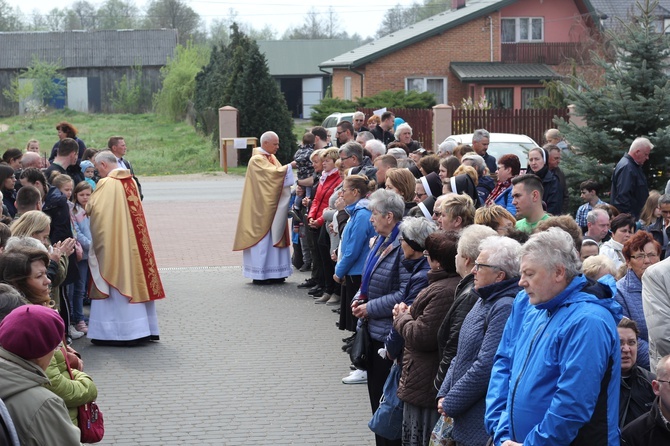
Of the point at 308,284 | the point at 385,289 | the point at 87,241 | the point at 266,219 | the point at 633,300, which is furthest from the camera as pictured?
the point at 266,219

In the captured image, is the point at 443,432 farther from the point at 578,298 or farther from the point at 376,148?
the point at 376,148

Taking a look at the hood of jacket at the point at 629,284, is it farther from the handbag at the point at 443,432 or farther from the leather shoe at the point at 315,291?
the leather shoe at the point at 315,291

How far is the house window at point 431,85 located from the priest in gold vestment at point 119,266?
3496 cm

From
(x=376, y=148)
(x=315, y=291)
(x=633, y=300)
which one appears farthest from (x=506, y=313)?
(x=315, y=291)

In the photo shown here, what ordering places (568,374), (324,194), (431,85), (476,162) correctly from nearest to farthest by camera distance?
(568,374), (476,162), (324,194), (431,85)

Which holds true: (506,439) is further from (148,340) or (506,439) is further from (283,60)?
(283,60)

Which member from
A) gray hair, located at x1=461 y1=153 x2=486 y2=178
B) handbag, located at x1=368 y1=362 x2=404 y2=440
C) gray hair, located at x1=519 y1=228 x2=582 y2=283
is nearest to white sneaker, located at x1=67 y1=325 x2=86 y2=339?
gray hair, located at x1=461 y1=153 x2=486 y2=178

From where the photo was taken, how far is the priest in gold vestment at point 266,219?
46.3 feet

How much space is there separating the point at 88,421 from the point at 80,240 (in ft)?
17.7

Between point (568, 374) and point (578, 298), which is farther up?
point (578, 298)

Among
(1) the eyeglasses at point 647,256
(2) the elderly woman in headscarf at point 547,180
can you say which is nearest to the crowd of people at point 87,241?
(1) the eyeglasses at point 647,256

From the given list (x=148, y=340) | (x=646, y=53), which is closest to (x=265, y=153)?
(x=148, y=340)

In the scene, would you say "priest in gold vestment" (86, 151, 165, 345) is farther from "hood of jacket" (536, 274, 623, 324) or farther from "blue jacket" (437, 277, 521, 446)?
"hood of jacket" (536, 274, 623, 324)

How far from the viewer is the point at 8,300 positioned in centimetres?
543
